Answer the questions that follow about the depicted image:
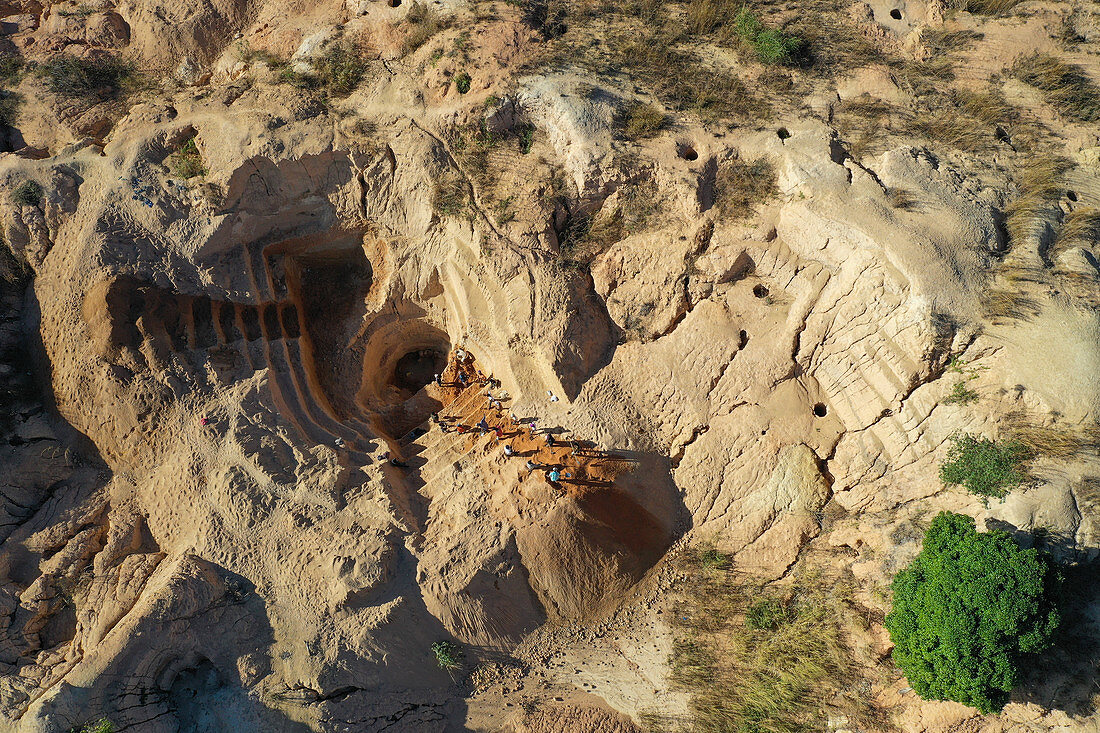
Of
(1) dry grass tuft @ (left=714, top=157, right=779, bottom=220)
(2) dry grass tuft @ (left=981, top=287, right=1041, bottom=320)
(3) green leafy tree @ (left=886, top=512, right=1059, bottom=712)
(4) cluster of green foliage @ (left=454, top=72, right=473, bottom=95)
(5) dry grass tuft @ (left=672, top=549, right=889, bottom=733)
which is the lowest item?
(5) dry grass tuft @ (left=672, top=549, right=889, bottom=733)

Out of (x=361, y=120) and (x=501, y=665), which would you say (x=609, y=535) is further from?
(x=361, y=120)

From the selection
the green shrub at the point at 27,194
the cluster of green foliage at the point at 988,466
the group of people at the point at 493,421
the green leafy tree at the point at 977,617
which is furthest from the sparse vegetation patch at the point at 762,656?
the green shrub at the point at 27,194

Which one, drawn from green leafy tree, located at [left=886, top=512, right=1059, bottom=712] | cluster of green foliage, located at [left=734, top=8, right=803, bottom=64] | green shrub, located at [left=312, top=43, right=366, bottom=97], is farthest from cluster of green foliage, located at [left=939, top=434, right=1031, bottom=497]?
green shrub, located at [left=312, top=43, right=366, bottom=97]

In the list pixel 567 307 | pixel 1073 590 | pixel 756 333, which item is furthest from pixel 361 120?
pixel 1073 590

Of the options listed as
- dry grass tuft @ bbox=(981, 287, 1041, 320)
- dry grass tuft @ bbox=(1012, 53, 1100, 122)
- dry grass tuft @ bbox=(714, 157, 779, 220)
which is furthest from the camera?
dry grass tuft @ bbox=(1012, 53, 1100, 122)

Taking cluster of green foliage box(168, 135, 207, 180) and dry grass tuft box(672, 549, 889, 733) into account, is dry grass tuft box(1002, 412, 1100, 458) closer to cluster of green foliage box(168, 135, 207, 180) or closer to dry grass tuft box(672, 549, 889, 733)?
dry grass tuft box(672, 549, 889, 733)

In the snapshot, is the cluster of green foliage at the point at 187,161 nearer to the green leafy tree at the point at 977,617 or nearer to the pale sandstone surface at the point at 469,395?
the pale sandstone surface at the point at 469,395
